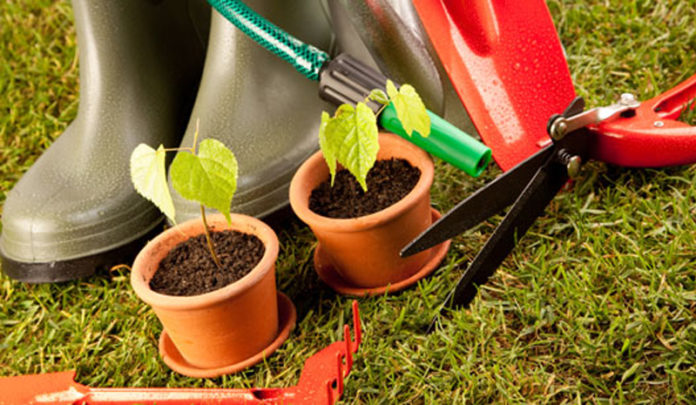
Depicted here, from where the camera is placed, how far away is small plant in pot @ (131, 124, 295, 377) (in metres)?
1.06

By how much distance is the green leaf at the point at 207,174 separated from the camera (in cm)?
105

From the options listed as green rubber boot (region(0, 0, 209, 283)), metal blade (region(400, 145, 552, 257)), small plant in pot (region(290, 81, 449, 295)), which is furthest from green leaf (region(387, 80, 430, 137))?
green rubber boot (region(0, 0, 209, 283))

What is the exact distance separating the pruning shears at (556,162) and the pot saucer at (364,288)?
0.34ft

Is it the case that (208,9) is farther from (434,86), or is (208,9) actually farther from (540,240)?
(540,240)

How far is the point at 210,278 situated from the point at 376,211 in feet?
0.90

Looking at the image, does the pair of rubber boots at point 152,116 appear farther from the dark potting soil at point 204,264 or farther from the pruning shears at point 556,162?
the pruning shears at point 556,162

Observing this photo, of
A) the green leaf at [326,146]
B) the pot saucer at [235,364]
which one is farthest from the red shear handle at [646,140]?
the pot saucer at [235,364]

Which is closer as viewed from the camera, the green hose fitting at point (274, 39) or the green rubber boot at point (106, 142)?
the green hose fitting at point (274, 39)

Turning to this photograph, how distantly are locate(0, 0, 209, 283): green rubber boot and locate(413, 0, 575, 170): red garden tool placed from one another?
53 cm

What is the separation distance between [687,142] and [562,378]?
1.37 ft

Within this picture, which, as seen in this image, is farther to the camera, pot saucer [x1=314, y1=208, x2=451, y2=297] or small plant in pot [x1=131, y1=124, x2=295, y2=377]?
pot saucer [x1=314, y1=208, x2=451, y2=297]

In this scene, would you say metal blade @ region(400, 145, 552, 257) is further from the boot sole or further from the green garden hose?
the boot sole

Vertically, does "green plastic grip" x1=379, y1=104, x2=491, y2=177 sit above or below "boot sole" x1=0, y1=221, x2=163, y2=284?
above

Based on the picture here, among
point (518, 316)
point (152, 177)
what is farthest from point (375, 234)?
point (152, 177)
